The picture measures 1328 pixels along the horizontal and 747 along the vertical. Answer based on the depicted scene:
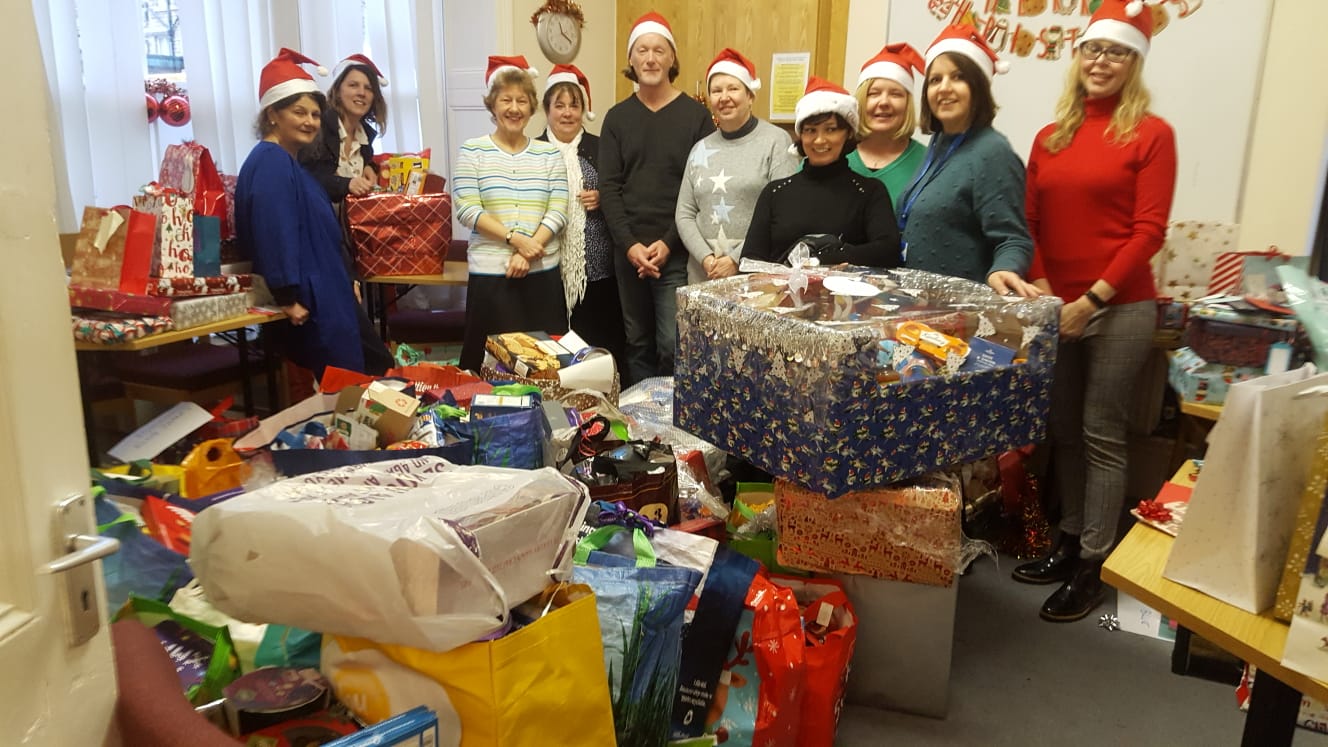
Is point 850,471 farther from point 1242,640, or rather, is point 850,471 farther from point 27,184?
point 27,184

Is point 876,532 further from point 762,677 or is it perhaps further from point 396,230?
point 396,230

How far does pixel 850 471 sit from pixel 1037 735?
756 millimetres

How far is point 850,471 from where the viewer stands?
1672 mm

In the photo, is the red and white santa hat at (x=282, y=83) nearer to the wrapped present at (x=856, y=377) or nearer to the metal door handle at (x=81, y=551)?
the wrapped present at (x=856, y=377)

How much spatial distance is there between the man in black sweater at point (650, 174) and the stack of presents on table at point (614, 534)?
0.71 metres

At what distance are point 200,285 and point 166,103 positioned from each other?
132 cm

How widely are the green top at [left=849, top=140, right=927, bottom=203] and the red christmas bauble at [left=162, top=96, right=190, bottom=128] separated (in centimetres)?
262

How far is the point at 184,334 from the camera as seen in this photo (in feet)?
8.09

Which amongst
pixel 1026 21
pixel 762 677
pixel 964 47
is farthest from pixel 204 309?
pixel 1026 21

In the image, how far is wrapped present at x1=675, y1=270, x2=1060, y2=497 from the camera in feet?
5.34

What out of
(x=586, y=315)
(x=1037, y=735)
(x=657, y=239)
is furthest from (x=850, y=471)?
(x=586, y=315)

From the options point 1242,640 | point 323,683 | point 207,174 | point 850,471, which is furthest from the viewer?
point 207,174

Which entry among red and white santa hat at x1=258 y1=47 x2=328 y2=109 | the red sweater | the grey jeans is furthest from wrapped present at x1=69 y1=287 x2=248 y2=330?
the grey jeans

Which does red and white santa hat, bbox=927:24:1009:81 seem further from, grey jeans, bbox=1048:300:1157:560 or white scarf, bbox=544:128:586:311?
white scarf, bbox=544:128:586:311
